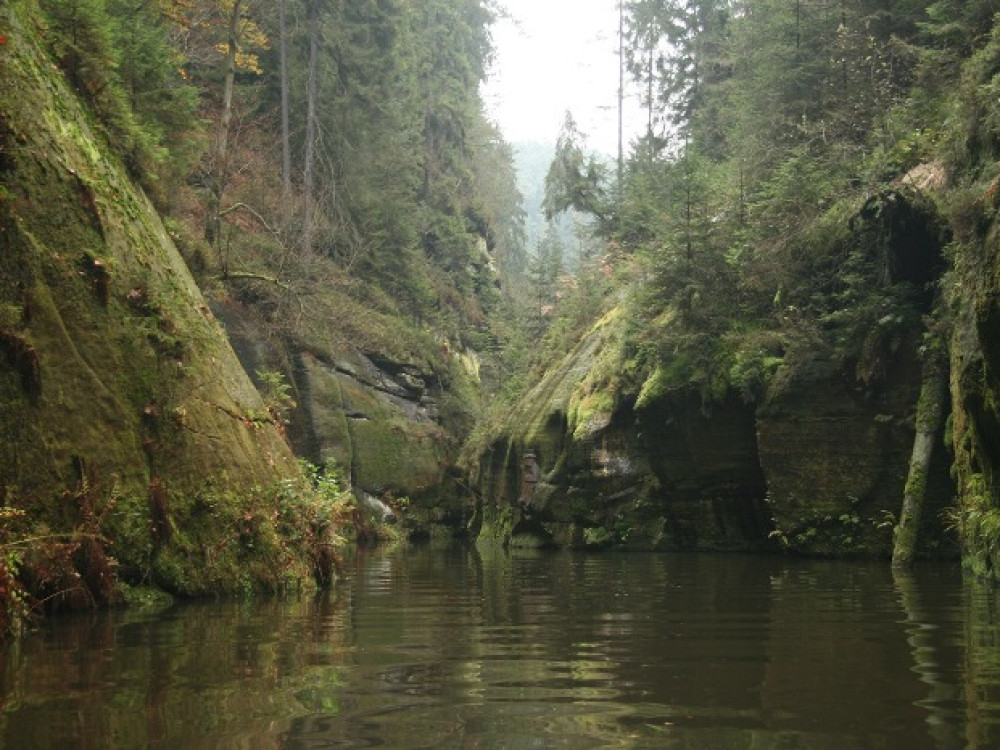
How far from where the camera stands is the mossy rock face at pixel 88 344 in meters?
8.02

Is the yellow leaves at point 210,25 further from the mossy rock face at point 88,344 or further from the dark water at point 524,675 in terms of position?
the dark water at point 524,675

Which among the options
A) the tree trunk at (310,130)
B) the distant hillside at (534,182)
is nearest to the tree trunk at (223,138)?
the tree trunk at (310,130)

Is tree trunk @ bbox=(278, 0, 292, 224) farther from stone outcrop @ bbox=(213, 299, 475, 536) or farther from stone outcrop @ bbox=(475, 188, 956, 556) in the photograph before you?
stone outcrop @ bbox=(475, 188, 956, 556)

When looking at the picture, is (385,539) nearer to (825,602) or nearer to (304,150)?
(304,150)

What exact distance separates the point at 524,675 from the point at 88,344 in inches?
251

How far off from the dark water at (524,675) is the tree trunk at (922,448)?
197 inches

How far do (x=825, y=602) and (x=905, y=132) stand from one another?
11.4 meters

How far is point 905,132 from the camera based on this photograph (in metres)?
16.3

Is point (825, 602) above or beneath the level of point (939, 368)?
beneath

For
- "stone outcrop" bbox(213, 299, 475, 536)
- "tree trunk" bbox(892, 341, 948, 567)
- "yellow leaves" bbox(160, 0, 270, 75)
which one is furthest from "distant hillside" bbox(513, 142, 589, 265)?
"tree trunk" bbox(892, 341, 948, 567)

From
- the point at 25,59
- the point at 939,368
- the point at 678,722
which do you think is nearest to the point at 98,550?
the point at 25,59

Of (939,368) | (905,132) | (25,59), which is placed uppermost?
(905,132)

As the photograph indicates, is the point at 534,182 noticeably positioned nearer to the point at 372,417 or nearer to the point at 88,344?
the point at 372,417

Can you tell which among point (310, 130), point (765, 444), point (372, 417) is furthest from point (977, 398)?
point (310, 130)
